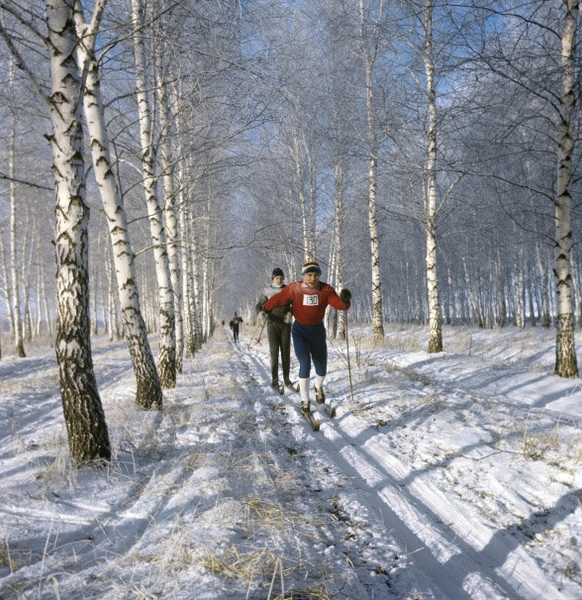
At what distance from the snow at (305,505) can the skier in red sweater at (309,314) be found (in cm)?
70

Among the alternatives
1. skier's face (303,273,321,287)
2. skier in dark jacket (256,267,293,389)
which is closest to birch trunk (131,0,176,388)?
skier in dark jacket (256,267,293,389)

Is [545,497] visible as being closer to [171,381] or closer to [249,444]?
[249,444]

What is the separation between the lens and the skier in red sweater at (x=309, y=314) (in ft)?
15.9

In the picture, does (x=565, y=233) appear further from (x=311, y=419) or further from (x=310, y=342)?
(x=311, y=419)

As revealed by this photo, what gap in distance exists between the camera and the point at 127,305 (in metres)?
5.09

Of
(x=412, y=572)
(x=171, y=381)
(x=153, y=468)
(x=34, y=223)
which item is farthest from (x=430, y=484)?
(x=34, y=223)

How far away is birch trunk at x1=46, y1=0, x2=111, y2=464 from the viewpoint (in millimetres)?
3160

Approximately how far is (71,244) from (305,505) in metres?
3.03

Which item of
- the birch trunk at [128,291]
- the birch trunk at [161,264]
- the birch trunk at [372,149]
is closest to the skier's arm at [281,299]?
the birch trunk at [128,291]

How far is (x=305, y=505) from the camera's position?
8.59 ft

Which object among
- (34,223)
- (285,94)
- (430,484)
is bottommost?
(430,484)

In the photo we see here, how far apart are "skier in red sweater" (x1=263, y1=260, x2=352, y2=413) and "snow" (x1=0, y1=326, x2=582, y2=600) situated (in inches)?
27.6

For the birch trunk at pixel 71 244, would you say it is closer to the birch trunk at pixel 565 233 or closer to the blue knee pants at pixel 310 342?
the blue knee pants at pixel 310 342

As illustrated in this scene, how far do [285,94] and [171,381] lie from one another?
213 inches
